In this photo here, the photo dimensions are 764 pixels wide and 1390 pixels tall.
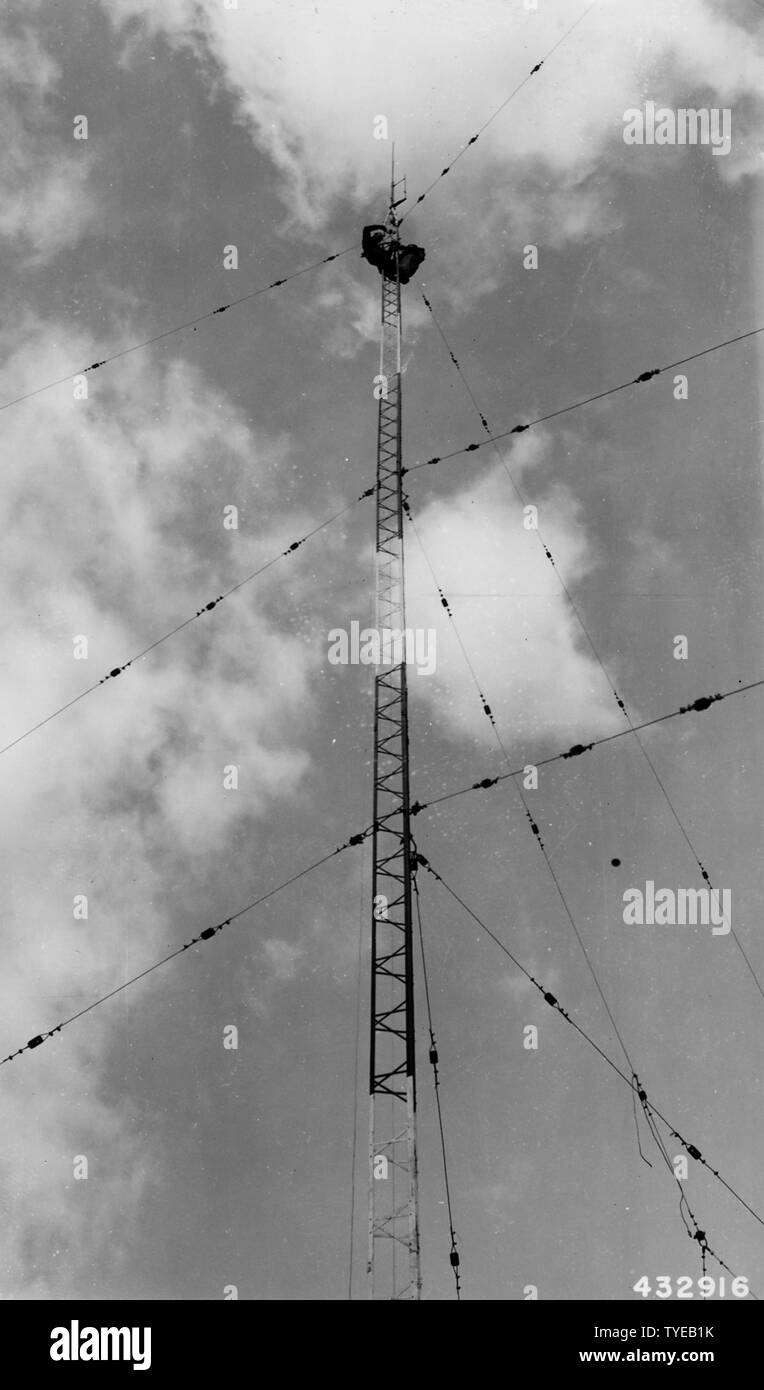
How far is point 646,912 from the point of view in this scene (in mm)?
33094

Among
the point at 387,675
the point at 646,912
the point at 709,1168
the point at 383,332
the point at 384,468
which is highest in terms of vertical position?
the point at 383,332

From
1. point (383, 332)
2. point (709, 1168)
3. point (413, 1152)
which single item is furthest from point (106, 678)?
point (709, 1168)

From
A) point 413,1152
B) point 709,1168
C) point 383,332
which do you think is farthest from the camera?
point 383,332

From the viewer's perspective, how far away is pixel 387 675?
1326 inches
